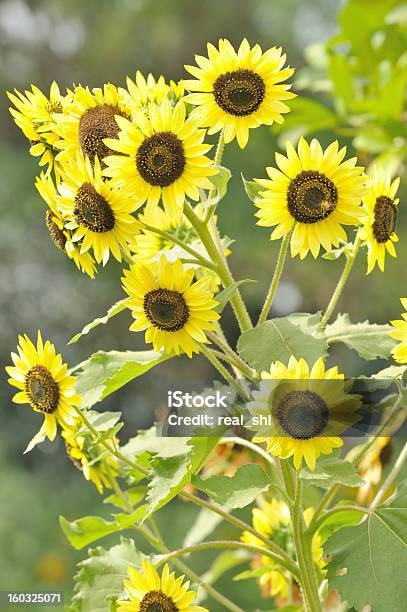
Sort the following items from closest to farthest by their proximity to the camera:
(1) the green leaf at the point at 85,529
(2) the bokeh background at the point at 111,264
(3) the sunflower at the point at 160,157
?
(3) the sunflower at the point at 160,157 < (1) the green leaf at the point at 85,529 < (2) the bokeh background at the point at 111,264

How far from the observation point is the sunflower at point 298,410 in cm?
48

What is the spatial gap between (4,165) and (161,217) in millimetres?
3339

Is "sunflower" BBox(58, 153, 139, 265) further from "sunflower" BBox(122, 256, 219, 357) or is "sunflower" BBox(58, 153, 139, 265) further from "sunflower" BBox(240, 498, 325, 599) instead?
"sunflower" BBox(240, 498, 325, 599)

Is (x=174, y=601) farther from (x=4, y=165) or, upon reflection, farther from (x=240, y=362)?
(x=4, y=165)

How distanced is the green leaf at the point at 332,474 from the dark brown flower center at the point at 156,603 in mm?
100

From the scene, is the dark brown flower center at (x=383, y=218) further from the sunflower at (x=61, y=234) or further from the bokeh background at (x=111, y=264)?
the bokeh background at (x=111, y=264)

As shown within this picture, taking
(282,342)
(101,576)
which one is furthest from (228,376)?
(101,576)

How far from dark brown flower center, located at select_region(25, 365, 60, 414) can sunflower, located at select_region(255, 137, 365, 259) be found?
146mm

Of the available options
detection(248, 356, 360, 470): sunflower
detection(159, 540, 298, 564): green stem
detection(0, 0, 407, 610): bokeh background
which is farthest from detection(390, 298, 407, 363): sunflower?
detection(0, 0, 407, 610): bokeh background

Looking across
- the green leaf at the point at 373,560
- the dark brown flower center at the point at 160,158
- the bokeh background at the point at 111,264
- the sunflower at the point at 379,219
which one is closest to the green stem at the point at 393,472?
the green leaf at the point at 373,560

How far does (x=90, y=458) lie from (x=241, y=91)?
0.24 meters

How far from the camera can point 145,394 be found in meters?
3.66

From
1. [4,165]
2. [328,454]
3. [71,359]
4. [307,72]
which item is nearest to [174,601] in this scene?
[328,454]

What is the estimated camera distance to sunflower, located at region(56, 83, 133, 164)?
0.50 meters
